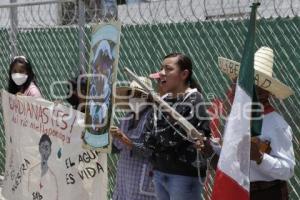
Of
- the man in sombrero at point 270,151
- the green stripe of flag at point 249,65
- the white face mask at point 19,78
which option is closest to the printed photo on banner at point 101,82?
the man in sombrero at point 270,151

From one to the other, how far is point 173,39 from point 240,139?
2452 mm

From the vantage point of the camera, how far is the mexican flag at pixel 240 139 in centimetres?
287

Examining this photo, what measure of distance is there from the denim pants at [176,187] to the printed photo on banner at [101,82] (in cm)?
56

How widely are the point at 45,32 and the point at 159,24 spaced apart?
182cm

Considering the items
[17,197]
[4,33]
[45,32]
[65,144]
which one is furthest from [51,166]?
[4,33]

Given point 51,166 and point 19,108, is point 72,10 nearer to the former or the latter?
point 19,108

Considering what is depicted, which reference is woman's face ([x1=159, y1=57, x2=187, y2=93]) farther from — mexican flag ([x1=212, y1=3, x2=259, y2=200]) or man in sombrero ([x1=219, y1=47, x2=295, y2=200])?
mexican flag ([x1=212, y1=3, x2=259, y2=200])

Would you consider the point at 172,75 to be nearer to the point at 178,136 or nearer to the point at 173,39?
the point at 178,136

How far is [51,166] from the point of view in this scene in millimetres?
5172

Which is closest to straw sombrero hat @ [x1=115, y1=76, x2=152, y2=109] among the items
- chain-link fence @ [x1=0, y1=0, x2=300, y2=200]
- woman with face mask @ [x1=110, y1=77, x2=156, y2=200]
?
woman with face mask @ [x1=110, y1=77, x2=156, y2=200]

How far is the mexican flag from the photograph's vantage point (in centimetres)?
287

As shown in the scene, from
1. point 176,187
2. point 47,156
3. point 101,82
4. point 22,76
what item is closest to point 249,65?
point 176,187

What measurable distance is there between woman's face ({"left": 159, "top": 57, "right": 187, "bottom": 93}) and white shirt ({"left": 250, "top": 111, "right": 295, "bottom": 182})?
2.33 ft

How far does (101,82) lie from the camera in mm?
4230
